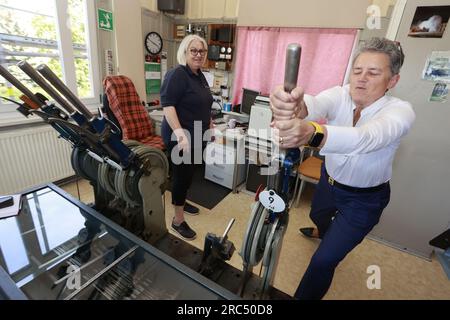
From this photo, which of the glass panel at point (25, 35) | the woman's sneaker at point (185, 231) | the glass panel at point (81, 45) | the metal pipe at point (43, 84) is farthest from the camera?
the glass panel at point (81, 45)

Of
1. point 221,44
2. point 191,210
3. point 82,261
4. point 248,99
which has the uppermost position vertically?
point 221,44

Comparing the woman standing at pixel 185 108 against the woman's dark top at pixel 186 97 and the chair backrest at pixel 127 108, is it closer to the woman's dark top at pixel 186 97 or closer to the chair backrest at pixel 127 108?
the woman's dark top at pixel 186 97

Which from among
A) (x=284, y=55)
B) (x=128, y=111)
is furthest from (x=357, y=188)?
(x=128, y=111)

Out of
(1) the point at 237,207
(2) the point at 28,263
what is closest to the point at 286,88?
(2) the point at 28,263

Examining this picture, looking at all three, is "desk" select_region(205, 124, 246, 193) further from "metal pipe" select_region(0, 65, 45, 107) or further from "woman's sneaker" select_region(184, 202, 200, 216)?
"metal pipe" select_region(0, 65, 45, 107)

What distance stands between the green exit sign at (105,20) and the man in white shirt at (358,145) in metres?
2.71

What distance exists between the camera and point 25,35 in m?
2.26

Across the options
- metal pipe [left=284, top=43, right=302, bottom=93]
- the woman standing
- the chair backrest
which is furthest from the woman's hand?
the chair backrest

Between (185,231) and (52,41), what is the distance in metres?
2.36

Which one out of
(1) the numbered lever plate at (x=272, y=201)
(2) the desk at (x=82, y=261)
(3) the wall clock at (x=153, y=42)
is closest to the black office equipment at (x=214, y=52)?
(3) the wall clock at (x=153, y=42)

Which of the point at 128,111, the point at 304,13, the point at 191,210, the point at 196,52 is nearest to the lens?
the point at 196,52

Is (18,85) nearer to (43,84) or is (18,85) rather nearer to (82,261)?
(43,84)

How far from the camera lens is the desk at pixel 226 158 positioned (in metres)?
2.67

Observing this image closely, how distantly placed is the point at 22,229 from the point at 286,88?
1.30 m
